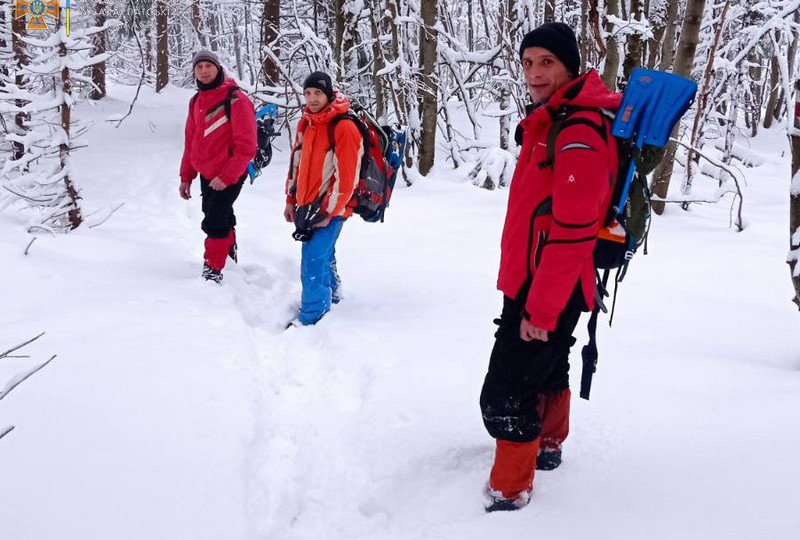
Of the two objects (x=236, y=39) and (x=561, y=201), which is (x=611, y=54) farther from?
(x=236, y=39)

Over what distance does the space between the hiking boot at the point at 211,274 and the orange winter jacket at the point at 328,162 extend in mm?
1355

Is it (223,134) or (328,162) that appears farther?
(223,134)

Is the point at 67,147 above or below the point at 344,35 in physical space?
below

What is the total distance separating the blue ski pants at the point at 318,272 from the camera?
5.15 meters

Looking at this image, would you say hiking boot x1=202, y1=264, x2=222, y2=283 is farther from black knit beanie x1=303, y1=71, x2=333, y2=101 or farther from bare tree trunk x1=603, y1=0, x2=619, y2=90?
bare tree trunk x1=603, y1=0, x2=619, y2=90

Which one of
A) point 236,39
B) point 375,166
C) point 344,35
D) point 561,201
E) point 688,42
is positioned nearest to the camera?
point 561,201

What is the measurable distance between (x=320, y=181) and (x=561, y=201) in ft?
9.75

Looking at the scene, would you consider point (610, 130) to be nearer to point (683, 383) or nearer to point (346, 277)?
point (683, 383)

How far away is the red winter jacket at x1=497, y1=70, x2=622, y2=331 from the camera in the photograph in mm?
2334

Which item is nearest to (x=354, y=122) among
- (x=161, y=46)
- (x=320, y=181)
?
(x=320, y=181)

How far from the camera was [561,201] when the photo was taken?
2.35 metres

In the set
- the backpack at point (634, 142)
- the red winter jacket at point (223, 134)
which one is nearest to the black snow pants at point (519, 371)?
the backpack at point (634, 142)

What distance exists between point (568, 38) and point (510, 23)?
427 inches

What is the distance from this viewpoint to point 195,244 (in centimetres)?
761
